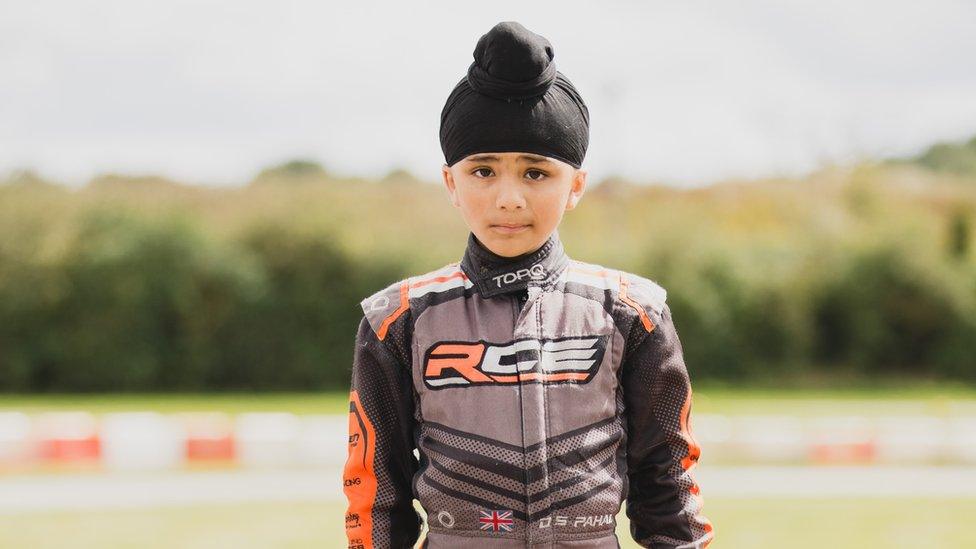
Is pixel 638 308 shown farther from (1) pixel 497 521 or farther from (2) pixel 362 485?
(2) pixel 362 485

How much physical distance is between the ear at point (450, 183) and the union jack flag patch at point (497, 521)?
0.54 meters

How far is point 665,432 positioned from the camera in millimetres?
1869

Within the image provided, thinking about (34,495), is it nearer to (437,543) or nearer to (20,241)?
(437,543)

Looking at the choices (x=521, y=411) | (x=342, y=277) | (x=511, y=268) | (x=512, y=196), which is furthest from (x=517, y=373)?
(x=342, y=277)

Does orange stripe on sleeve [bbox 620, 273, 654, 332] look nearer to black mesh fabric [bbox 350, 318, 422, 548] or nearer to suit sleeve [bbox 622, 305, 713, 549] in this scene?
suit sleeve [bbox 622, 305, 713, 549]

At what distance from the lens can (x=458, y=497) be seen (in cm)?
183

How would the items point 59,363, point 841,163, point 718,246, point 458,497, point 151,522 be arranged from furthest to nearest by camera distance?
point 841,163, point 718,246, point 59,363, point 151,522, point 458,497

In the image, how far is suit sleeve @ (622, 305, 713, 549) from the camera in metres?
1.87

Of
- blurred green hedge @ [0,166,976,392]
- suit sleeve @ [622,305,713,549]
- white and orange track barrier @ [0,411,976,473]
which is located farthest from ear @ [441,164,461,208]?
blurred green hedge @ [0,166,976,392]

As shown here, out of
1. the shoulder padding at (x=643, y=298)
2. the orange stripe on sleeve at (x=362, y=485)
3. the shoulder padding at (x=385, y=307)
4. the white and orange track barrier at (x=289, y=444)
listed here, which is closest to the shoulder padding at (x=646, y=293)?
the shoulder padding at (x=643, y=298)

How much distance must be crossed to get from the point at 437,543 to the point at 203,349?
55.0ft

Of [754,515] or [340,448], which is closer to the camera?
[754,515]

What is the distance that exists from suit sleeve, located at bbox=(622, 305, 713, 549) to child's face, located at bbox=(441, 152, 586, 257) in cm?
25

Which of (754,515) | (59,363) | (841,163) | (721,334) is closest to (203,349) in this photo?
(59,363)
